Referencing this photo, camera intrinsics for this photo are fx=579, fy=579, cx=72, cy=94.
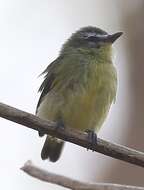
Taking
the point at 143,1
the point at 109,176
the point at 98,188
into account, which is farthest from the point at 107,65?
the point at 98,188

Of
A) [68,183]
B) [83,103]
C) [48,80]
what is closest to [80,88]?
[83,103]

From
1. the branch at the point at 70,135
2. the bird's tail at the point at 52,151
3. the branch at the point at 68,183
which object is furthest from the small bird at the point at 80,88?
the branch at the point at 68,183

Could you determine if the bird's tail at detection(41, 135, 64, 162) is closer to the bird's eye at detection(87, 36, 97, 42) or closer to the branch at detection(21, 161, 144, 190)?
the bird's eye at detection(87, 36, 97, 42)

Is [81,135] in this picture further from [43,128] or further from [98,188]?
[98,188]

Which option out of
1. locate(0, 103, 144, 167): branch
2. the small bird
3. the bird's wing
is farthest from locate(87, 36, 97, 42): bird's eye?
locate(0, 103, 144, 167): branch

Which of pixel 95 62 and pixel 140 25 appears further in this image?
pixel 140 25

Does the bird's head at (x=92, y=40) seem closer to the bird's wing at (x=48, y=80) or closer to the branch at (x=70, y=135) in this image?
the bird's wing at (x=48, y=80)

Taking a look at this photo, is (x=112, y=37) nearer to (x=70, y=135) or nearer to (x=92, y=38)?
(x=92, y=38)
